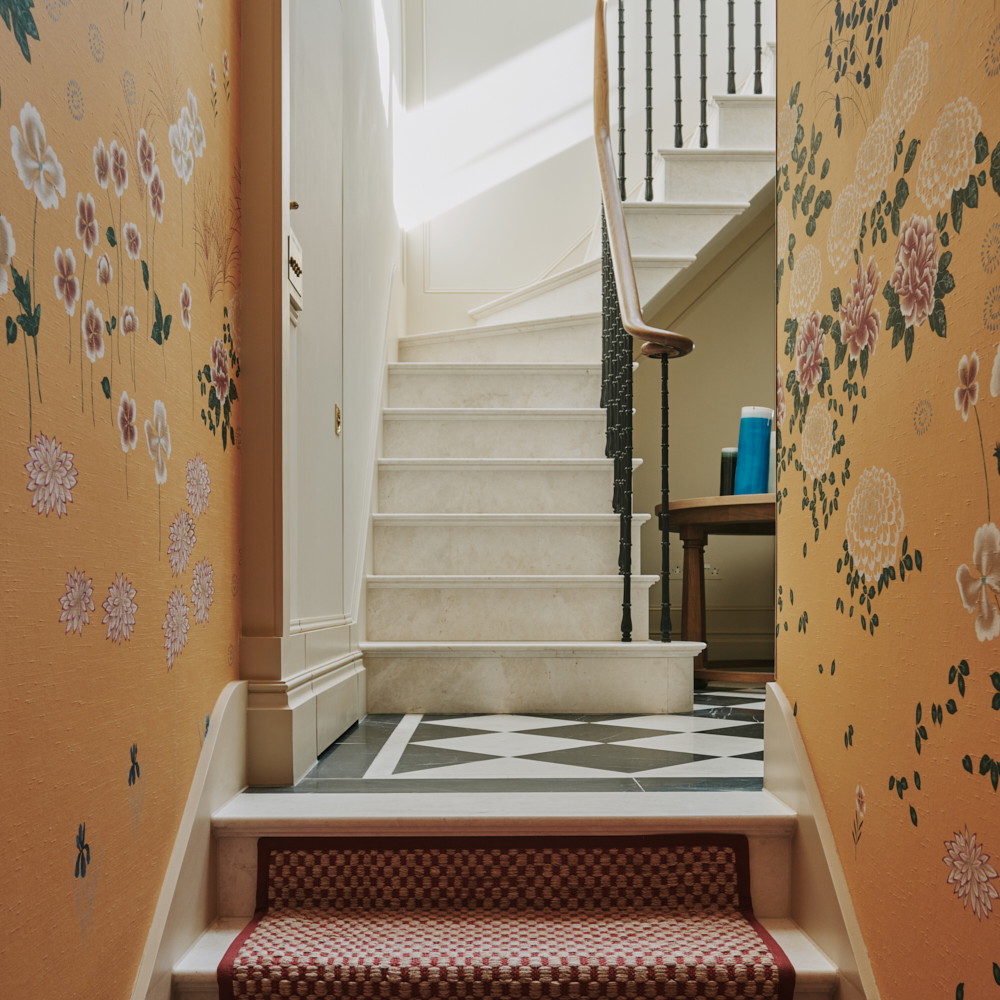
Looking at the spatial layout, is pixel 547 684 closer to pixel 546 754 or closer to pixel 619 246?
pixel 546 754

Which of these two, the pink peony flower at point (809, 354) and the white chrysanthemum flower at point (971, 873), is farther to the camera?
the pink peony flower at point (809, 354)

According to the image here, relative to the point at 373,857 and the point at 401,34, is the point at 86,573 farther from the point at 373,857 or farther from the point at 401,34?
the point at 401,34

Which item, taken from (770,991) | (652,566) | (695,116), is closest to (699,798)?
(770,991)

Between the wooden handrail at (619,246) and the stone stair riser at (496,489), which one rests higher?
the wooden handrail at (619,246)

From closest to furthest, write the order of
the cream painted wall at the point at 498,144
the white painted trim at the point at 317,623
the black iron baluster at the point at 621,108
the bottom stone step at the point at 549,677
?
the white painted trim at the point at 317,623 → the bottom stone step at the point at 549,677 → the black iron baluster at the point at 621,108 → the cream painted wall at the point at 498,144

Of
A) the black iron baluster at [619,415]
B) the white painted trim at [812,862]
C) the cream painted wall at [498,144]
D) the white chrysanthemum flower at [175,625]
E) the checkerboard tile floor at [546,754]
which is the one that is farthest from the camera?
the cream painted wall at [498,144]

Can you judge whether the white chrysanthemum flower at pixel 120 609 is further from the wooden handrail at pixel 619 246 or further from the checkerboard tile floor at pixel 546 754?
the wooden handrail at pixel 619 246

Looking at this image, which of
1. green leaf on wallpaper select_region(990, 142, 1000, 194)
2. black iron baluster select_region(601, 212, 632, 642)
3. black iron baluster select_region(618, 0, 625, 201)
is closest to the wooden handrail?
black iron baluster select_region(601, 212, 632, 642)

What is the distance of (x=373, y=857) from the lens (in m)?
1.35

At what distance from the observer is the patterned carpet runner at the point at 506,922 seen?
1162 mm

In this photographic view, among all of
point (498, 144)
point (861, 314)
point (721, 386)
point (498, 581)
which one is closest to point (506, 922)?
point (861, 314)

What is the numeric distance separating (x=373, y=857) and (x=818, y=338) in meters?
0.98

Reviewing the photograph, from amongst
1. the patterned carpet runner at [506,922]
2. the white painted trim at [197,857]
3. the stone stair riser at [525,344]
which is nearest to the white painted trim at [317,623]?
the white painted trim at [197,857]

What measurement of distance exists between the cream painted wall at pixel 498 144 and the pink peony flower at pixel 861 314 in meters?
3.68
